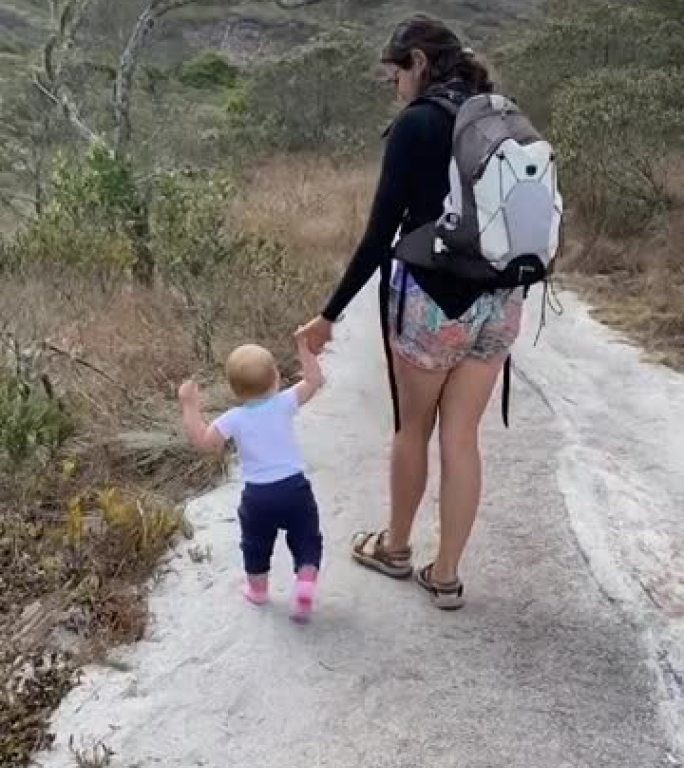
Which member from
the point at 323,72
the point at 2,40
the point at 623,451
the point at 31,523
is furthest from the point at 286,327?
the point at 2,40

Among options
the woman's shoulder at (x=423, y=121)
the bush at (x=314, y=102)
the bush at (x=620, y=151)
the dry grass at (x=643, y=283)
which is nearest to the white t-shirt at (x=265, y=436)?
the woman's shoulder at (x=423, y=121)

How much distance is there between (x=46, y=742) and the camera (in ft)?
9.20

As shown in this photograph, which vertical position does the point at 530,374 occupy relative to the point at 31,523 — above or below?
below

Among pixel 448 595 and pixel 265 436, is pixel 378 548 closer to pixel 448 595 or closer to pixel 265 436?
pixel 448 595

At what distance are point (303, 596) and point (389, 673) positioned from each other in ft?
1.12

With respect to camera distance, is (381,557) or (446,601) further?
(381,557)

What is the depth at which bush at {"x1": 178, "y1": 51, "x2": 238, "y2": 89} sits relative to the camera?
31.9m

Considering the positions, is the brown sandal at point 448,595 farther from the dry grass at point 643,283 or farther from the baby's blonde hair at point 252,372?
the dry grass at point 643,283

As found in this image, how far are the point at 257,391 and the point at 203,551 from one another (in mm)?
755

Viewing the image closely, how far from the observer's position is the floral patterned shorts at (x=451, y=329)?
3189mm

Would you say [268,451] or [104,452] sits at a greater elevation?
[268,451]

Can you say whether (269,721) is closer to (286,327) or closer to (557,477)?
(557,477)

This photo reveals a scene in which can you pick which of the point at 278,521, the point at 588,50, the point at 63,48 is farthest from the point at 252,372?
the point at 588,50

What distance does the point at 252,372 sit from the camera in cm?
326
